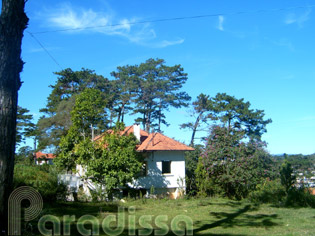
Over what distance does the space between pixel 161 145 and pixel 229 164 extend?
7.03 metres

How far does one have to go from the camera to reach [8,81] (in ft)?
18.0

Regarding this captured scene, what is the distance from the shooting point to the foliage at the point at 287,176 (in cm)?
1686

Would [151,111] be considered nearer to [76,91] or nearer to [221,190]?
[76,91]

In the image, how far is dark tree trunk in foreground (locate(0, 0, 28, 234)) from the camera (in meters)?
5.25

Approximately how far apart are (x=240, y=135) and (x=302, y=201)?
7.29m

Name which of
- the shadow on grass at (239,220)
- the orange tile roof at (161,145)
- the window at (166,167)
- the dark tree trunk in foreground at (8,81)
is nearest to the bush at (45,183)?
the shadow on grass at (239,220)

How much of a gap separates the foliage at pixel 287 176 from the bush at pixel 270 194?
0.36 m

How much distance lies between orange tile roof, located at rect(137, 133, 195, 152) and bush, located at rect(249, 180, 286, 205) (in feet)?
28.4

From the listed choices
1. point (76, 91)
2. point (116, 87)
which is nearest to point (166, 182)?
point (116, 87)

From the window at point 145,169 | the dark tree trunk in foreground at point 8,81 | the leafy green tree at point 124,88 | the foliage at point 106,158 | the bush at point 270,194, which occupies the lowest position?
the bush at point 270,194

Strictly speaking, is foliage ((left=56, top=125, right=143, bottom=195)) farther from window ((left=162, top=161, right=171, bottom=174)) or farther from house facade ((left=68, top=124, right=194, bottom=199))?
window ((left=162, top=161, right=171, bottom=174))

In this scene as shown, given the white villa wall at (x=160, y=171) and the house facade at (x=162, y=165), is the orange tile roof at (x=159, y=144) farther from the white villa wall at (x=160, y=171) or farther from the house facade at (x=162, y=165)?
the white villa wall at (x=160, y=171)

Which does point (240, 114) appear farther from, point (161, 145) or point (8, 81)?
point (8, 81)

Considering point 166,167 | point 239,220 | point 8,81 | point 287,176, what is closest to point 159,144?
point 166,167
